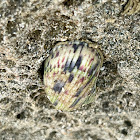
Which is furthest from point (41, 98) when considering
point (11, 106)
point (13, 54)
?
point (13, 54)

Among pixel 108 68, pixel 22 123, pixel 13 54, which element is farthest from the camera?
pixel 22 123

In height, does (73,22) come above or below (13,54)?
above

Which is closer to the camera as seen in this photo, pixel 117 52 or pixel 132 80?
pixel 117 52

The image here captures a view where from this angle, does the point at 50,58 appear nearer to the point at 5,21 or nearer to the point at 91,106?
the point at 5,21

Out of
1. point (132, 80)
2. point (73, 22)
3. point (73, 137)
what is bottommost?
point (73, 137)
